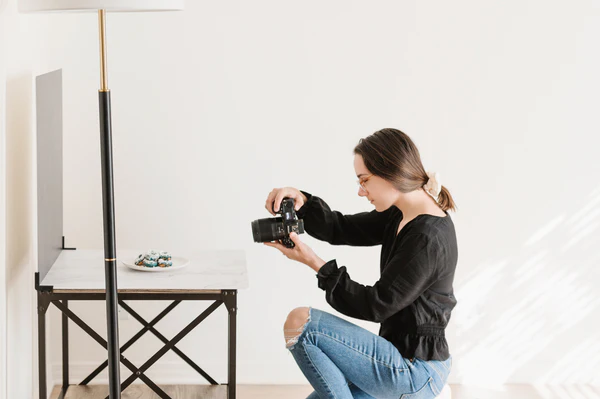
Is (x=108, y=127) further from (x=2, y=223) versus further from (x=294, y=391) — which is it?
(x=294, y=391)

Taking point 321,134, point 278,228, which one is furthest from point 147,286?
point 321,134

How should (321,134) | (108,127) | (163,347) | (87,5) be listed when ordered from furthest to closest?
(321,134), (163,347), (108,127), (87,5)

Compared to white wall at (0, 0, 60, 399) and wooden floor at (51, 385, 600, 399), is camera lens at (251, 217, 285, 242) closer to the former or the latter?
white wall at (0, 0, 60, 399)

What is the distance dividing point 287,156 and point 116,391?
4.37 feet

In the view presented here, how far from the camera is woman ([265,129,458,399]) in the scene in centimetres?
201

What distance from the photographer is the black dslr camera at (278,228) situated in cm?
219

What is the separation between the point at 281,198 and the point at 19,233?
0.82 meters

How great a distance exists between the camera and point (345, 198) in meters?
3.12

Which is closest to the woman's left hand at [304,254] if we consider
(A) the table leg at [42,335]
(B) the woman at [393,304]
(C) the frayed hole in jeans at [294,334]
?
(B) the woman at [393,304]

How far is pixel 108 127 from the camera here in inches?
75.7

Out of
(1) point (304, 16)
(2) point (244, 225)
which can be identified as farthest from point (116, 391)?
(1) point (304, 16)

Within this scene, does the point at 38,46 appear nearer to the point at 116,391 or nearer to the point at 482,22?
the point at 116,391

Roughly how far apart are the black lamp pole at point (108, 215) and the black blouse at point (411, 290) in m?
0.55

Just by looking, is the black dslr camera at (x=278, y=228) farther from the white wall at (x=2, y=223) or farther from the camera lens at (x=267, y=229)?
the white wall at (x=2, y=223)
